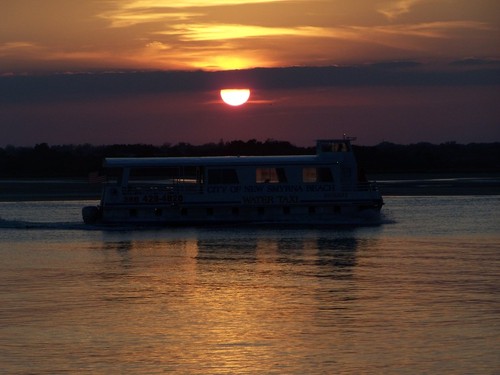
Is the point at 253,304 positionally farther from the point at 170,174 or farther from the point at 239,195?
the point at 170,174

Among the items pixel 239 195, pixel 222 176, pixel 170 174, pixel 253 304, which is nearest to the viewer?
pixel 253 304

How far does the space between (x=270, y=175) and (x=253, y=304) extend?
2605 cm

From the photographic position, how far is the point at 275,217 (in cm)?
4919

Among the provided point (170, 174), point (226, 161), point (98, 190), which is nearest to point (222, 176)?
point (226, 161)

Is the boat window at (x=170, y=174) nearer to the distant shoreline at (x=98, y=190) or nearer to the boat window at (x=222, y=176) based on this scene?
the boat window at (x=222, y=176)

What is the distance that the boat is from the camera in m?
49.0

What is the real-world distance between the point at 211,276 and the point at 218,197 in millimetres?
19806

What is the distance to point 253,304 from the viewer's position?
24250 millimetres

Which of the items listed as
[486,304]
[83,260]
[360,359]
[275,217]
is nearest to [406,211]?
[275,217]

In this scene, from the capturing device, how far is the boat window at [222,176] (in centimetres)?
4969

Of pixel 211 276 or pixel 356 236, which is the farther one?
pixel 356 236

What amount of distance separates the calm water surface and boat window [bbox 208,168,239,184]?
6817 mm

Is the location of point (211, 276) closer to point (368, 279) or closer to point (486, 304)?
point (368, 279)

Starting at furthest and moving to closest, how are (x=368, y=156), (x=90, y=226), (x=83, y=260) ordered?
1. (x=368, y=156)
2. (x=90, y=226)
3. (x=83, y=260)
